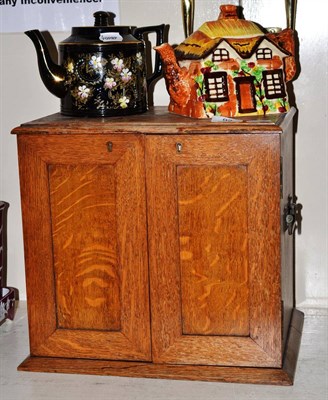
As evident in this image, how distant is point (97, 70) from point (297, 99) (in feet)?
2.15

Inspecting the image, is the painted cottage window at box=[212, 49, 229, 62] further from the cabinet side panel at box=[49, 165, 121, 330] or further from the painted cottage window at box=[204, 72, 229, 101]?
the cabinet side panel at box=[49, 165, 121, 330]

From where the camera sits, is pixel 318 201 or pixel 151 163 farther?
pixel 318 201

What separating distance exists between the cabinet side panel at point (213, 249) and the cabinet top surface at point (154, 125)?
0.09 metres

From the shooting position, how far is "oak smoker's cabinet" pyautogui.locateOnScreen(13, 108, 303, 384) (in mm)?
1960

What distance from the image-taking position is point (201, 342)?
2049 mm

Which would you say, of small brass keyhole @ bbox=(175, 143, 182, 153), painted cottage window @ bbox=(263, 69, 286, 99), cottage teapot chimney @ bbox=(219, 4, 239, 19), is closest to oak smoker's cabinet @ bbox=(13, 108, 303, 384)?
small brass keyhole @ bbox=(175, 143, 182, 153)

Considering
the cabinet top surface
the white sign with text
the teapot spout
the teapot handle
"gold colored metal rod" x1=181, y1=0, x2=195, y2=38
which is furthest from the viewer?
the white sign with text

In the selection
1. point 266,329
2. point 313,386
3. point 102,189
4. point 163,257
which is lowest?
point 313,386

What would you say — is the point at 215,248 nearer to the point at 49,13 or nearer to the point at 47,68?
the point at 47,68

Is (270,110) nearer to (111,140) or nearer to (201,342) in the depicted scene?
(111,140)

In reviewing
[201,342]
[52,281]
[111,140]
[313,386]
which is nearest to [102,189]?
[111,140]

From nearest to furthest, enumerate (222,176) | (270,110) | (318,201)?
(222,176)
(270,110)
(318,201)

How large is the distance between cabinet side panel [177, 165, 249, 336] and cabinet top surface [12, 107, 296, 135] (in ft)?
0.31

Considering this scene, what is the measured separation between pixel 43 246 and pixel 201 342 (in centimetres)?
46
